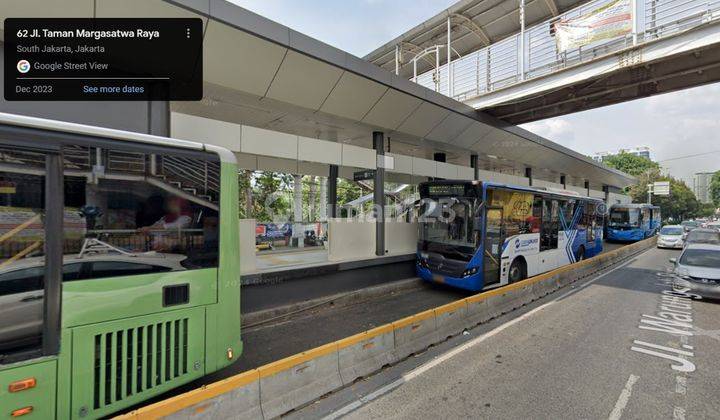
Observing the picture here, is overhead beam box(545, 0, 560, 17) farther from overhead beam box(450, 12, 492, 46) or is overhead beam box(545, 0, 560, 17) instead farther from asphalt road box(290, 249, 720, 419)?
asphalt road box(290, 249, 720, 419)

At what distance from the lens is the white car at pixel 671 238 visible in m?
19.3

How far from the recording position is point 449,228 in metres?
8.88

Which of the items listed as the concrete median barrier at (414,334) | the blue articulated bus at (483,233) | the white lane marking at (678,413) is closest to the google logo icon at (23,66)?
the concrete median barrier at (414,334)

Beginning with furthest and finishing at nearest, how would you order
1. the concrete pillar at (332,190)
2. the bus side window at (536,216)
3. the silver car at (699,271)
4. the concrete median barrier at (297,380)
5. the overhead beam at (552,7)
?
the concrete pillar at (332,190) → the overhead beam at (552,7) → the bus side window at (536,216) → the silver car at (699,271) → the concrete median barrier at (297,380)

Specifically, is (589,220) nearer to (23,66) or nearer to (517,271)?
(517,271)

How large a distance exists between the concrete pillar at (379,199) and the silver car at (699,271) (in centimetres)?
785

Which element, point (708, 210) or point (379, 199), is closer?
point (379, 199)

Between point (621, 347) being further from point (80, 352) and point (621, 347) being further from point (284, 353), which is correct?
point (80, 352)

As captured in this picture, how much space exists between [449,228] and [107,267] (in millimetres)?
7559

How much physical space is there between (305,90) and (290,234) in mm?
9716

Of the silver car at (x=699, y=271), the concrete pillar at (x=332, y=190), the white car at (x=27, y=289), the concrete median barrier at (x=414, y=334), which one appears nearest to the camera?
the white car at (x=27, y=289)

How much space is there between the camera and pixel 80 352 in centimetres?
285

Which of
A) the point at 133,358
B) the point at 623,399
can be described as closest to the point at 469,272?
the point at 623,399

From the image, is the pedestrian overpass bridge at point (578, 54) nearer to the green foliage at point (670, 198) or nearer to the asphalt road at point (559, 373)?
the asphalt road at point (559, 373)
